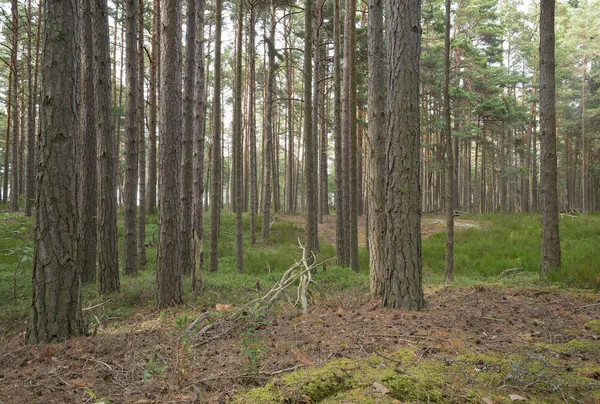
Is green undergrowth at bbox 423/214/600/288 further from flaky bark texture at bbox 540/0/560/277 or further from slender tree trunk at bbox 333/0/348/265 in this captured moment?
slender tree trunk at bbox 333/0/348/265

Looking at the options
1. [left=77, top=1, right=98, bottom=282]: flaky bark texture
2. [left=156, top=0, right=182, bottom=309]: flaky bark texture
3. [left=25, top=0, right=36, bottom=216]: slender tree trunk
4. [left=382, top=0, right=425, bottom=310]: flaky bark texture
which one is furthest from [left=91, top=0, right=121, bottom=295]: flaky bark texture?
[left=25, top=0, right=36, bottom=216]: slender tree trunk

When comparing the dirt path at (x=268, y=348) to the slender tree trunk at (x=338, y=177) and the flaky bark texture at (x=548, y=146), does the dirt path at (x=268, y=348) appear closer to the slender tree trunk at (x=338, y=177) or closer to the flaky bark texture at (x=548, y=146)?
the flaky bark texture at (x=548, y=146)

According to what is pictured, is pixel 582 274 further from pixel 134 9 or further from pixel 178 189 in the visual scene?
pixel 134 9

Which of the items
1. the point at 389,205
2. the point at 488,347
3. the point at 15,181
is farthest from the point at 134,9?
the point at 15,181

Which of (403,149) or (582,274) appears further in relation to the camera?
(582,274)

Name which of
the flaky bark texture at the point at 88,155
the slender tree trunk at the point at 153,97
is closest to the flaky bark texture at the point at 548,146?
the flaky bark texture at the point at 88,155

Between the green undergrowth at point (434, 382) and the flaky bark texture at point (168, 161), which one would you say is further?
the flaky bark texture at point (168, 161)

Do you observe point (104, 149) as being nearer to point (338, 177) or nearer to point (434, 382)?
point (338, 177)

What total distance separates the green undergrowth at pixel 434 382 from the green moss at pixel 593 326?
141 centimetres

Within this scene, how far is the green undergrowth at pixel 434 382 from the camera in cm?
226

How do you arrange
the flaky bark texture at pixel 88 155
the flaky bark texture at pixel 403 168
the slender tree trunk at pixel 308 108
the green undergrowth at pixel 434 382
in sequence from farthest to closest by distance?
1. the slender tree trunk at pixel 308 108
2. the flaky bark texture at pixel 88 155
3. the flaky bark texture at pixel 403 168
4. the green undergrowth at pixel 434 382

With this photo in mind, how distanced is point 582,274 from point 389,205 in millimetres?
4405

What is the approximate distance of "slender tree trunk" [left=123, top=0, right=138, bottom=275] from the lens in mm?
8875

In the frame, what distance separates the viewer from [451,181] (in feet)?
29.4
